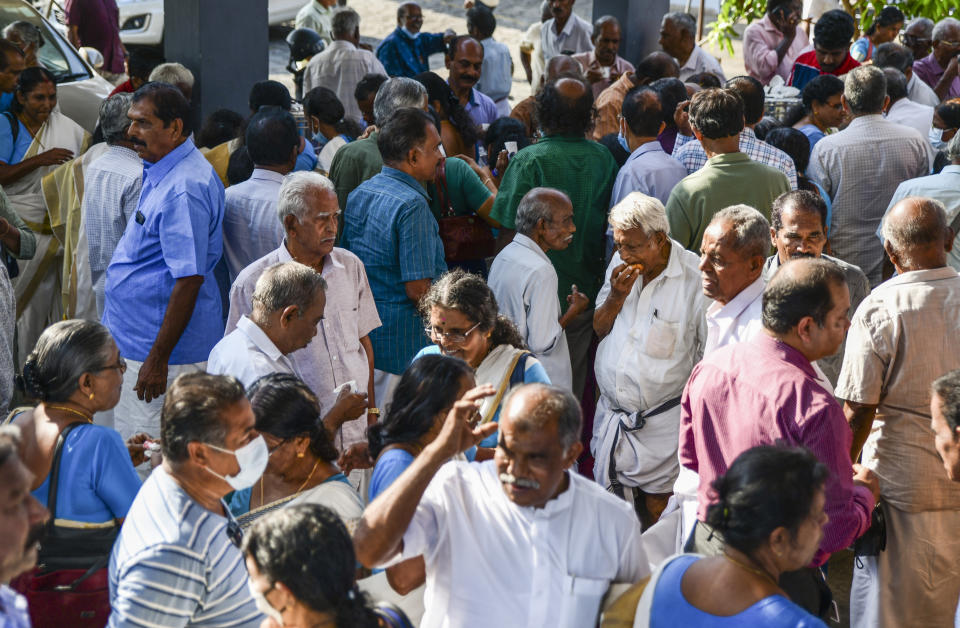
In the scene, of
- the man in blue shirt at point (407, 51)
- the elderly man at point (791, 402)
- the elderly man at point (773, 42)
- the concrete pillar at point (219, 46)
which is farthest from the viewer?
the man in blue shirt at point (407, 51)

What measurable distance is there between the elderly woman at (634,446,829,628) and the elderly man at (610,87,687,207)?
3333 mm

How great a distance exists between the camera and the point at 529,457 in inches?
109

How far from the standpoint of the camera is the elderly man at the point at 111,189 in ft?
17.2

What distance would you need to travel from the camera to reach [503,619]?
275 centimetres

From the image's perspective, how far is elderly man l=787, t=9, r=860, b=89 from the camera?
8.59 meters

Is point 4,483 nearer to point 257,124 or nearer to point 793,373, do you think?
point 793,373

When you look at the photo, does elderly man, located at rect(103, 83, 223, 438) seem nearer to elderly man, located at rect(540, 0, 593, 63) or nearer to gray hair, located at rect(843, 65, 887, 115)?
gray hair, located at rect(843, 65, 887, 115)

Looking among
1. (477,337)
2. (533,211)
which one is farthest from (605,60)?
(477,337)

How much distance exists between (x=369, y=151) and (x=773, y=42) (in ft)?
19.4

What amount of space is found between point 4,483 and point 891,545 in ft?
11.2

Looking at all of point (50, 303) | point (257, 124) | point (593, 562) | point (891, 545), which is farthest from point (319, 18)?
point (593, 562)

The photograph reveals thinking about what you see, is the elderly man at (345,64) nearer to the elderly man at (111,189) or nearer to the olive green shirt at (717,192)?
the elderly man at (111,189)

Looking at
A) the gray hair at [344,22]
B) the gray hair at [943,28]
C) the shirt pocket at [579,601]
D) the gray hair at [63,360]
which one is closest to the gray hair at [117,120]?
the gray hair at [63,360]

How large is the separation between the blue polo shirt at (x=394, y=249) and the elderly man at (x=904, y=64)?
521 cm
